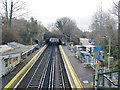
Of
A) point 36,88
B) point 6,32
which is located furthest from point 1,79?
point 6,32

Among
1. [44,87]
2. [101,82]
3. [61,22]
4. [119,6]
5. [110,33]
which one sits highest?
[61,22]

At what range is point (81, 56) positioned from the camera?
20.1m

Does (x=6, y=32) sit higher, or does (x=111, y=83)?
(x=6, y=32)

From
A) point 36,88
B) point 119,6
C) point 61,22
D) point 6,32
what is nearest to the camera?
point 36,88

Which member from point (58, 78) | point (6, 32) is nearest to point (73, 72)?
point (58, 78)

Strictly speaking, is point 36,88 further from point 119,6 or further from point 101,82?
point 119,6

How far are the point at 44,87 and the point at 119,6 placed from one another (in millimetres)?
13801

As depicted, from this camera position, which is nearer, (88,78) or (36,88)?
(36,88)

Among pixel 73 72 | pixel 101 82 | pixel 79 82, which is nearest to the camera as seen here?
pixel 101 82

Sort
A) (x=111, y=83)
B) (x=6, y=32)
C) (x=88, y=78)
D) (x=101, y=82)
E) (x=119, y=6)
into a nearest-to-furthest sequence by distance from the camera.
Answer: (x=111, y=83), (x=101, y=82), (x=88, y=78), (x=119, y=6), (x=6, y=32)

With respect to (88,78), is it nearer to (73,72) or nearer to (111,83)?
(73,72)

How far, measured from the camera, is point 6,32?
2481 cm

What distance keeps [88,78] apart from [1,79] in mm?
7371

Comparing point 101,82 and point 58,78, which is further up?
point 101,82
